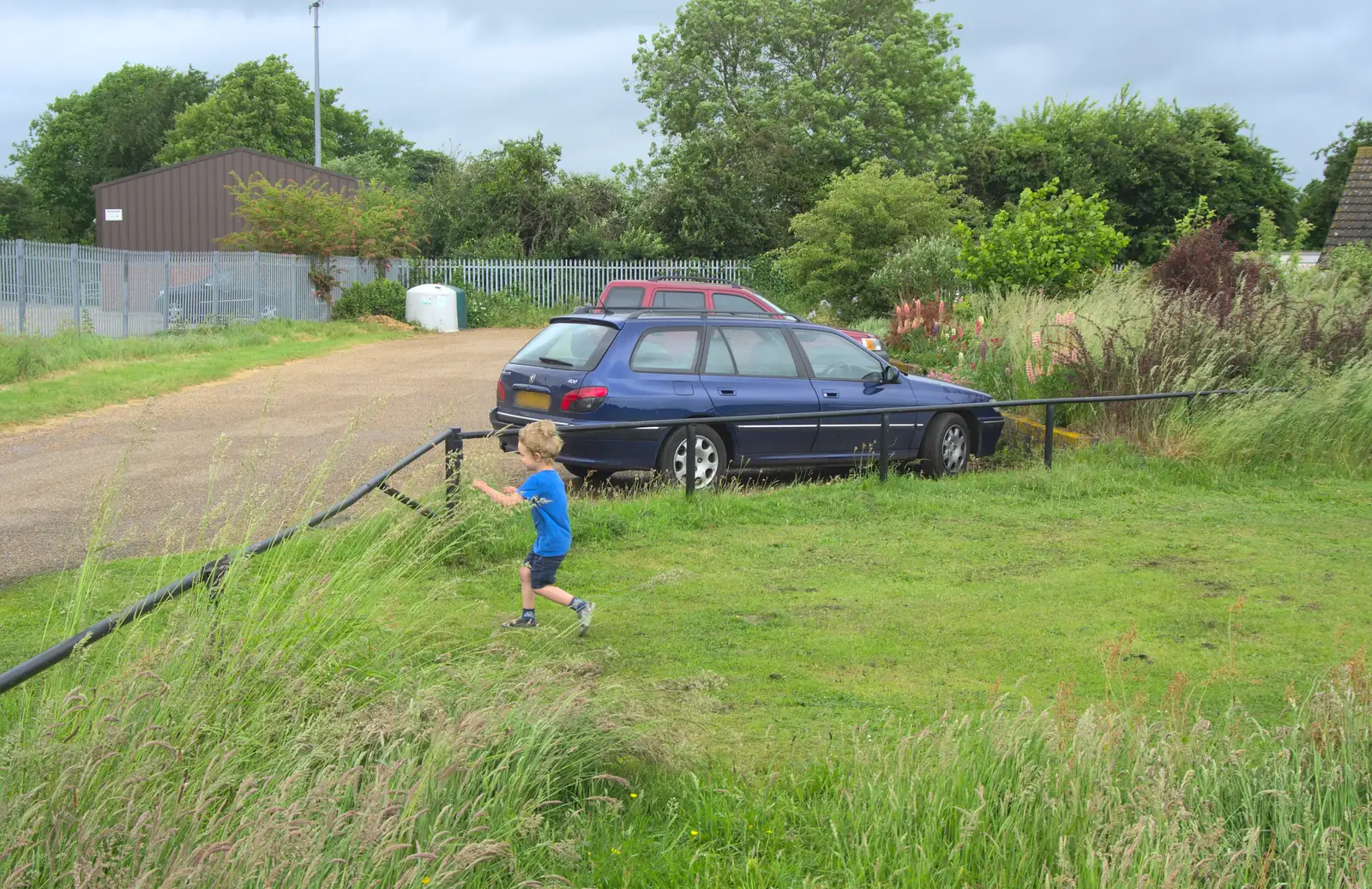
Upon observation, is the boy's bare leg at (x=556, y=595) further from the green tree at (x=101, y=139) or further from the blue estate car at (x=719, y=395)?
the green tree at (x=101, y=139)

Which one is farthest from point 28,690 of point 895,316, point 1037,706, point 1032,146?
point 1032,146

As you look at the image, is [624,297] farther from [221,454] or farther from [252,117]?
[252,117]

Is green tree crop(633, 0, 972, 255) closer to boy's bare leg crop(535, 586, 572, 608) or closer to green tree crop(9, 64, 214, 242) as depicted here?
boy's bare leg crop(535, 586, 572, 608)

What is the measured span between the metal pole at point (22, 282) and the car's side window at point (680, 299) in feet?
41.0

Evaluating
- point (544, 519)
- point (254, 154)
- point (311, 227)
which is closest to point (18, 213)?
point (254, 154)

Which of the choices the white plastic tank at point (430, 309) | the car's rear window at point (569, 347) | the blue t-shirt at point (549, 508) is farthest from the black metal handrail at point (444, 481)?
the white plastic tank at point (430, 309)

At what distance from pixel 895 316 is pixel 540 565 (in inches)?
545

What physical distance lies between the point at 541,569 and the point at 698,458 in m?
4.01

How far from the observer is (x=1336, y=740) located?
13.9 ft

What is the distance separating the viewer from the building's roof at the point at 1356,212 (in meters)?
21.4

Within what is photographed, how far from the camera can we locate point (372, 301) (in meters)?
32.7

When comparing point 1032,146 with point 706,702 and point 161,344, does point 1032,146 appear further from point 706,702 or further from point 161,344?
point 706,702

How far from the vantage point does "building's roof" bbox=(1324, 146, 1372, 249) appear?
2142cm

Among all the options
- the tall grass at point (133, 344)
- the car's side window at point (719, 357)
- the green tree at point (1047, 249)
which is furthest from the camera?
the green tree at point (1047, 249)
